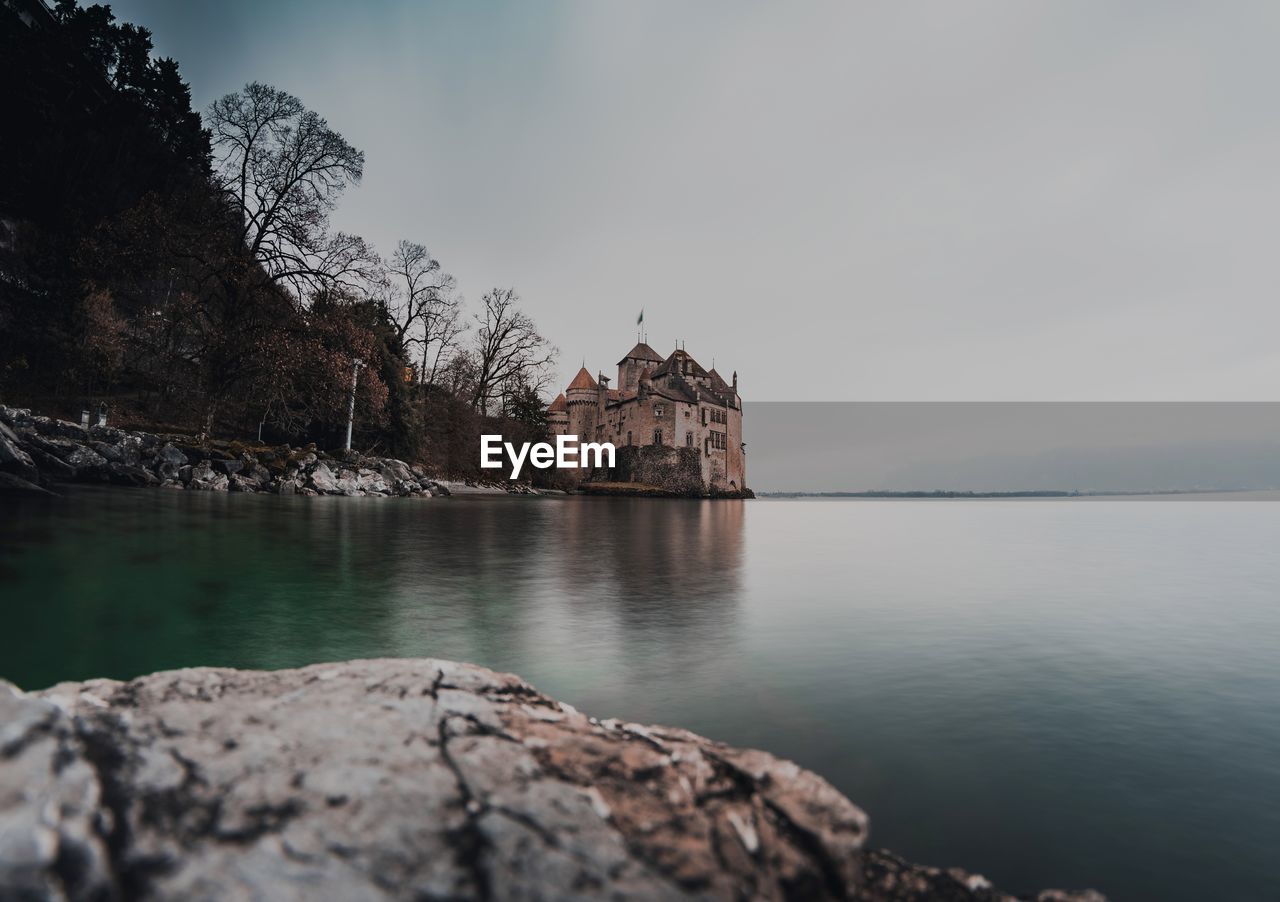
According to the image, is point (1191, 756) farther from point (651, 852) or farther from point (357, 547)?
point (357, 547)

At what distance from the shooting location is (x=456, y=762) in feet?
6.52

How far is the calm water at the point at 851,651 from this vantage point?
3168 mm

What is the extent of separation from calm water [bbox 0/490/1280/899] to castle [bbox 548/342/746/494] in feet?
151

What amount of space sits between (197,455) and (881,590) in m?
27.0

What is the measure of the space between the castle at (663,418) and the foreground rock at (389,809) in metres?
57.2

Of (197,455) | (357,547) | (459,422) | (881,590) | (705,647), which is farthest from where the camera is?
(459,422)

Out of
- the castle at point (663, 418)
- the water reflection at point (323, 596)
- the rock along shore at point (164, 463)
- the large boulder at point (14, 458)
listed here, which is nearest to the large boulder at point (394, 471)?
the rock along shore at point (164, 463)

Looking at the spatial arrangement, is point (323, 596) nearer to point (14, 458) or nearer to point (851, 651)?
point (851, 651)

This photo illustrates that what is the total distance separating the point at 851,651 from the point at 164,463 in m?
27.3

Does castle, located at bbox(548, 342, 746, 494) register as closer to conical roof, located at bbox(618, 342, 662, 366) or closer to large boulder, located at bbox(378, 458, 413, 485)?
conical roof, located at bbox(618, 342, 662, 366)

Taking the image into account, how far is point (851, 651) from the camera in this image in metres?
6.52

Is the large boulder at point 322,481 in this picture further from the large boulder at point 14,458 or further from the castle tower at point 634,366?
the castle tower at point 634,366

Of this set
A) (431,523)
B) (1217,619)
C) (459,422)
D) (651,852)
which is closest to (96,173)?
(459,422)

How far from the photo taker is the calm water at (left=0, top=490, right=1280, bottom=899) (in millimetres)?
3168
